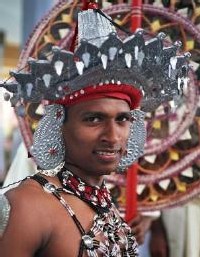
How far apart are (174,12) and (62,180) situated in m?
0.82

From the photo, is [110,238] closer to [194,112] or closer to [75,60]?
[75,60]

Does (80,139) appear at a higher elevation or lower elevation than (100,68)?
lower

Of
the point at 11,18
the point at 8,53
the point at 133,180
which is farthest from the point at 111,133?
the point at 8,53

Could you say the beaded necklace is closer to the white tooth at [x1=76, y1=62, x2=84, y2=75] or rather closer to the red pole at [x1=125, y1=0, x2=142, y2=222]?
the white tooth at [x1=76, y1=62, x2=84, y2=75]

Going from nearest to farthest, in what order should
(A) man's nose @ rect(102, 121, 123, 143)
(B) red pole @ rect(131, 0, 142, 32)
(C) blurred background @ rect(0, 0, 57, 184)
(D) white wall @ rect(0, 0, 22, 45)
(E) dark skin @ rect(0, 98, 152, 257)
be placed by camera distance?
1. (E) dark skin @ rect(0, 98, 152, 257)
2. (A) man's nose @ rect(102, 121, 123, 143)
3. (B) red pole @ rect(131, 0, 142, 32)
4. (C) blurred background @ rect(0, 0, 57, 184)
5. (D) white wall @ rect(0, 0, 22, 45)

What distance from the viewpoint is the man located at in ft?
4.07

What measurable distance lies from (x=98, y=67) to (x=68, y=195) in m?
0.31

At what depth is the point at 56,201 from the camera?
1.31 meters

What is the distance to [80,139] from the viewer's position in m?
1.34

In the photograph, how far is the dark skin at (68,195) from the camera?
4.04 feet

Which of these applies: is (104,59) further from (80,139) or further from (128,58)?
(80,139)

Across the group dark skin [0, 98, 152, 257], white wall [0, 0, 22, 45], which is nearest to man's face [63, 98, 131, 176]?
dark skin [0, 98, 152, 257]

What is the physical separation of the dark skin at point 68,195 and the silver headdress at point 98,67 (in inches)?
2.0

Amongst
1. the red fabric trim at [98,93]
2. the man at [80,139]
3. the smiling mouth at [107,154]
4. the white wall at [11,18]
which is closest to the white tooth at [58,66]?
the man at [80,139]
